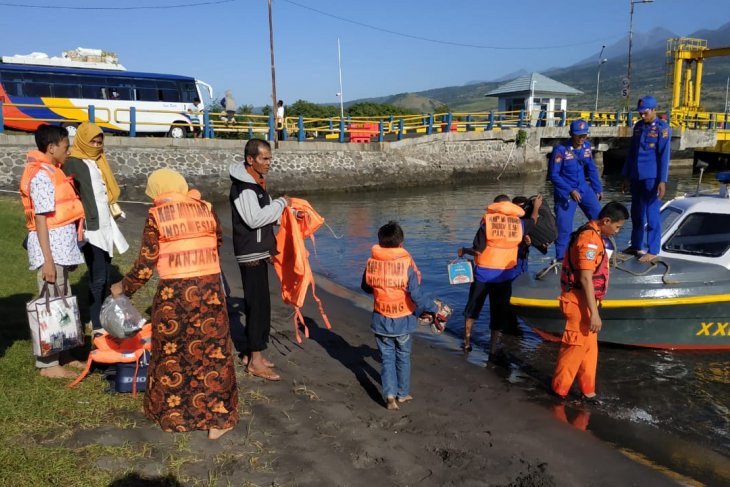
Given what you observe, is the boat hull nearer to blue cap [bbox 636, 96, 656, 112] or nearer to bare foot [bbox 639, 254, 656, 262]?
bare foot [bbox 639, 254, 656, 262]

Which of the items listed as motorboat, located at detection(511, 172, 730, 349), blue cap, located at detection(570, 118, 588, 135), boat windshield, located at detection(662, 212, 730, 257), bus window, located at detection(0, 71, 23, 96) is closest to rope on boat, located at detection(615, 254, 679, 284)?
motorboat, located at detection(511, 172, 730, 349)

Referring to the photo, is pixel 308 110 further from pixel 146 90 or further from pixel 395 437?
pixel 395 437

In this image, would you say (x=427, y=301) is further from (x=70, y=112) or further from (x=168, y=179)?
(x=70, y=112)

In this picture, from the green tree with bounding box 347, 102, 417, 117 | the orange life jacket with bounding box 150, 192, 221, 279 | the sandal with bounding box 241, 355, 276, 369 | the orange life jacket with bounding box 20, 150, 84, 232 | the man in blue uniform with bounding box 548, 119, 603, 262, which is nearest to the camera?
the orange life jacket with bounding box 150, 192, 221, 279

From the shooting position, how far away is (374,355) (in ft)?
21.3

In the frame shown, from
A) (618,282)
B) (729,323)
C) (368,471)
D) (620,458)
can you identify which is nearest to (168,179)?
(368,471)

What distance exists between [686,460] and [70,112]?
25.7 m

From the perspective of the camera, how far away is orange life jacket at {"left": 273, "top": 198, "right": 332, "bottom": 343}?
5492mm

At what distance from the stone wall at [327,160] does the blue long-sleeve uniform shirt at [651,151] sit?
62.1 ft

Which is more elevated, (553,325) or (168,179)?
(168,179)

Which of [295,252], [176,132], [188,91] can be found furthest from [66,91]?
[295,252]

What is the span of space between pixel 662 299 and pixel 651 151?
8.04ft

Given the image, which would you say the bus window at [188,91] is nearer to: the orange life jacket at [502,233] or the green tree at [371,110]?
the green tree at [371,110]

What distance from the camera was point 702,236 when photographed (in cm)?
734
